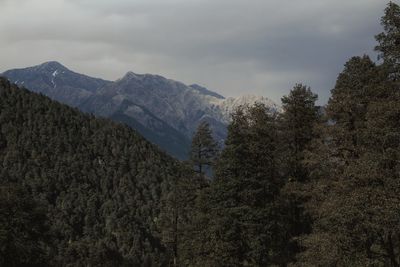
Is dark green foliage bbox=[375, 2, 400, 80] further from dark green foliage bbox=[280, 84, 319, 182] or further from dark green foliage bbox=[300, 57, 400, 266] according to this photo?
dark green foliage bbox=[280, 84, 319, 182]

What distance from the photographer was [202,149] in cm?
5347

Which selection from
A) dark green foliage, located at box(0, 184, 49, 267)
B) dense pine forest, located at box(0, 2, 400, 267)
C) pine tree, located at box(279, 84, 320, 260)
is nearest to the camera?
dense pine forest, located at box(0, 2, 400, 267)

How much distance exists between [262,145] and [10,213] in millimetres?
36427

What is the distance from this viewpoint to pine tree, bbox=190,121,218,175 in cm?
5256

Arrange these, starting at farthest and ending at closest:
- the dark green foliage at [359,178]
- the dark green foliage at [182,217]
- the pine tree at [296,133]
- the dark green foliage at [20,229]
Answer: the dark green foliage at [20,229], the dark green foliage at [182,217], the pine tree at [296,133], the dark green foliage at [359,178]

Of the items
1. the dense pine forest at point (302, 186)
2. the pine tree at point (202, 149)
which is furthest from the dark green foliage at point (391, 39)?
the pine tree at point (202, 149)

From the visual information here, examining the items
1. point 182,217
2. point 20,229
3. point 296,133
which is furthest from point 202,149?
point 20,229

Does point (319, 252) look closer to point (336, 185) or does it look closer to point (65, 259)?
point (336, 185)

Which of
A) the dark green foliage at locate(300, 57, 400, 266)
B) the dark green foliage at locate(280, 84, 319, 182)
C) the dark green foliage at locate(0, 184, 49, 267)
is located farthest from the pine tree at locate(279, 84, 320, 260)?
the dark green foliage at locate(0, 184, 49, 267)

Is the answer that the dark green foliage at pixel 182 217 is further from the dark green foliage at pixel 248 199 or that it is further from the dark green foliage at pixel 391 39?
the dark green foliage at pixel 391 39

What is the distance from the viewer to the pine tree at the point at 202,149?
52562 millimetres

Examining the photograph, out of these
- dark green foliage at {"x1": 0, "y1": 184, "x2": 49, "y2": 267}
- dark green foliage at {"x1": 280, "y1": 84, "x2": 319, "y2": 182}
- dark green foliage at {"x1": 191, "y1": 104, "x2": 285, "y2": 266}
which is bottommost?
dark green foliage at {"x1": 0, "y1": 184, "x2": 49, "y2": 267}

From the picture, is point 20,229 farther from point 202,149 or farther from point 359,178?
point 359,178

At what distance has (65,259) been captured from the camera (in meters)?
164
